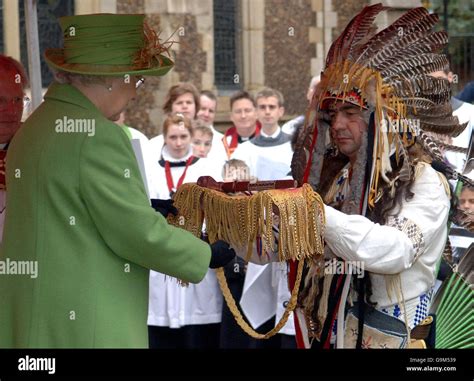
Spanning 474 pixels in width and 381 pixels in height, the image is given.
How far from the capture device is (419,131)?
4828 mm

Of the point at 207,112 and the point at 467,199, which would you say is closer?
the point at 467,199

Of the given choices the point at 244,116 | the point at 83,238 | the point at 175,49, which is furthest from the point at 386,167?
the point at 244,116

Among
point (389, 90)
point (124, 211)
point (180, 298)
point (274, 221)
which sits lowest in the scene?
point (180, 298)

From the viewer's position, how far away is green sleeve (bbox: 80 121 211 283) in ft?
13.3

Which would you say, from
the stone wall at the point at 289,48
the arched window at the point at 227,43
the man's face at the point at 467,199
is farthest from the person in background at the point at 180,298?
the man's face at the point at 467,199

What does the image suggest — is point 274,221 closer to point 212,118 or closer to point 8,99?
point 8,99

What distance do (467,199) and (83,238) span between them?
2.03 m

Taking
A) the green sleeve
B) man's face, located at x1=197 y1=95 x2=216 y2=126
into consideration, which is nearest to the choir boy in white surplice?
man's face, located at x1=197 y1=95 x2=216 y2=126

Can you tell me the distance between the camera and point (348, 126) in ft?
15.8

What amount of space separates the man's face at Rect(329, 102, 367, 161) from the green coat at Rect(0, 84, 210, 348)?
3.01 ft

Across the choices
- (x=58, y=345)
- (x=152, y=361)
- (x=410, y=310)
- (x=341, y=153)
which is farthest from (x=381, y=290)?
(x=58, y=345)

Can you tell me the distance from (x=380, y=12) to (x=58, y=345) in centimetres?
191

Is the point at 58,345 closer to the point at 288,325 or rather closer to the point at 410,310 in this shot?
the point at 410,310

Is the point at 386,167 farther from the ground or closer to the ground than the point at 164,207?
farther from the ground
